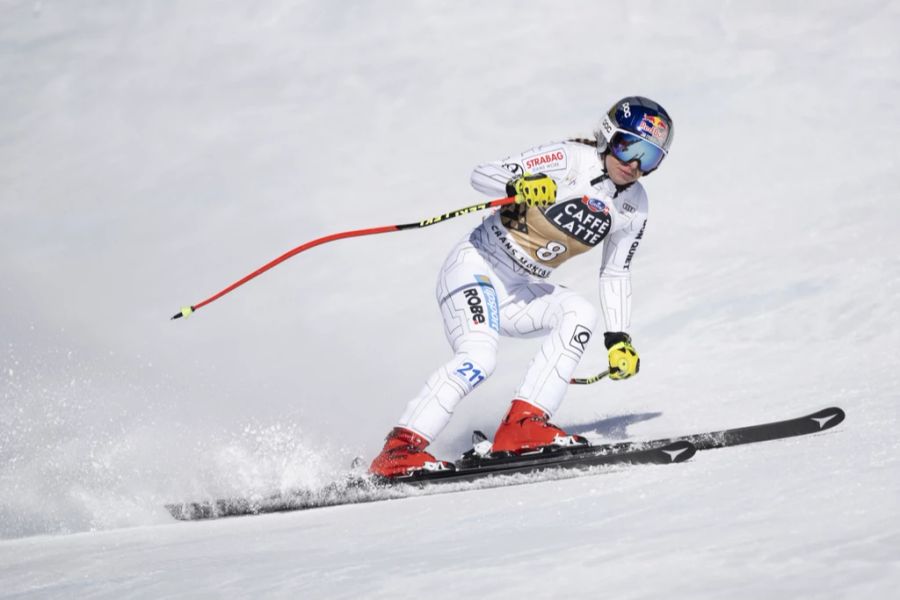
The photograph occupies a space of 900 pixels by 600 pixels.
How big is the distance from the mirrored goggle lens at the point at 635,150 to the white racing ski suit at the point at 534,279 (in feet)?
0.71

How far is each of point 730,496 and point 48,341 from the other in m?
6.29

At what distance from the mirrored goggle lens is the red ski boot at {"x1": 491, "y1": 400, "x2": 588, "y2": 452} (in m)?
1.46

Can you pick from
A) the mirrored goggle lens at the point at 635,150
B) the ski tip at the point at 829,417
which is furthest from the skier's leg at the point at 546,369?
the ski tip at the point at 829,417

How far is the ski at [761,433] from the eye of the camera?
Result: 19.1 feet

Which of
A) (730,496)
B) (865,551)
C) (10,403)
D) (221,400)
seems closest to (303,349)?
(221,400)

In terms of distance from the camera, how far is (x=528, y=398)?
632cm

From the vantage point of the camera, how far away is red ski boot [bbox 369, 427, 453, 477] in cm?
605

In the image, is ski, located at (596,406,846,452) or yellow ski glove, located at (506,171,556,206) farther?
yellow ski glove, located at (506,171,556,206)

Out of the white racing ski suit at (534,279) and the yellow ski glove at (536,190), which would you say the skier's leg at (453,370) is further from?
the yellow ski glove at (536,190)

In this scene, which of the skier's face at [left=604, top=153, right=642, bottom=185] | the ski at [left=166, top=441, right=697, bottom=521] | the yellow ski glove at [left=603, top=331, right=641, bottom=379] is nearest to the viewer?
the ski at [left=166, top=441, right=697, bottom=521]

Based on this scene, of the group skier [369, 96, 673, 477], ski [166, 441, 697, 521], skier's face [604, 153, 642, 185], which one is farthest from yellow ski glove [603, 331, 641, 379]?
skier's face [604, 153, 642, 185]

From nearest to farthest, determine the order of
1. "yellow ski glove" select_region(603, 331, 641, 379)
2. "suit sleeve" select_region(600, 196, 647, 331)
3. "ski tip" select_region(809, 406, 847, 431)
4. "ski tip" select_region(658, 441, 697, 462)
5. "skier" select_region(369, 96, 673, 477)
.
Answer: "ski tip" select_region(658, 441, 697, 462) < "ski tip" select_region(809, 406, 847, 431) < "skier" select_region(369, 96, 673, 477) < "yellow ski glove" select_region(603, 331, 641, 379) < "suit sleeve" select_region(600, 196, 647, 331)

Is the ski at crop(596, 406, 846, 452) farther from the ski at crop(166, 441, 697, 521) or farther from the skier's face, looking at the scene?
the skier's face

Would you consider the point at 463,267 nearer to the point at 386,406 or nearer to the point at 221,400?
the point at 386,406
